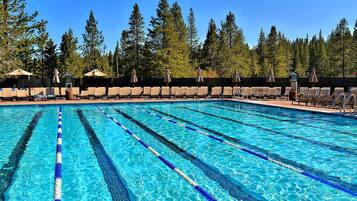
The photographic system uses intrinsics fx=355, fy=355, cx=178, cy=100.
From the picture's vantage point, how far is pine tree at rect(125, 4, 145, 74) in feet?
138

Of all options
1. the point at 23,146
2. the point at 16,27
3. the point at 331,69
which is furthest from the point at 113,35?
the point at 23,146

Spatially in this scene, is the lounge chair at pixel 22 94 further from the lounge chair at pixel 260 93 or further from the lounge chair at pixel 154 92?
the lounge chair at pixel 260 93

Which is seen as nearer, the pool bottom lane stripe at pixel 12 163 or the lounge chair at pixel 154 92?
the pool bottom lane stripe at pixel 12 163

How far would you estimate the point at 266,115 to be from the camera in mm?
14000

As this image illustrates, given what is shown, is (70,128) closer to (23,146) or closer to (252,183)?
(23,146)

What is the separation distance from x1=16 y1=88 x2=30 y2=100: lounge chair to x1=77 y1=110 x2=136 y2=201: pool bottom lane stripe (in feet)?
40.4

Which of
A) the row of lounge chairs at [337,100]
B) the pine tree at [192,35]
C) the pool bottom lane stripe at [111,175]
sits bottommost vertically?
the pool bottom lane stripe at [111,175]

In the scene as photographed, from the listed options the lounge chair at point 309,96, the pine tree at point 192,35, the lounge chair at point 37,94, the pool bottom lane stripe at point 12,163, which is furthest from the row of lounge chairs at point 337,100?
the pine tree at point 192,35

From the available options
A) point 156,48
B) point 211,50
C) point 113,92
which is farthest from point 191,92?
point 211,50

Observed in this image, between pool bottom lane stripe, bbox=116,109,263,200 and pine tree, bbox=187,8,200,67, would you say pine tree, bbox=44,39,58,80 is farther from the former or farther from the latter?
pool bottom lane stripe, bbox=116,109,263,200

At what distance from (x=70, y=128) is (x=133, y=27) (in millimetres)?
32663

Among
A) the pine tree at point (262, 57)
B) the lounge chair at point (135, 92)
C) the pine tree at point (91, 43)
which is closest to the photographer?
the lounge chair at point (135, 92)

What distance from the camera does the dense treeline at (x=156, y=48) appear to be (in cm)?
3086

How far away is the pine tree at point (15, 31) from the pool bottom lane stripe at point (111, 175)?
2072cm
